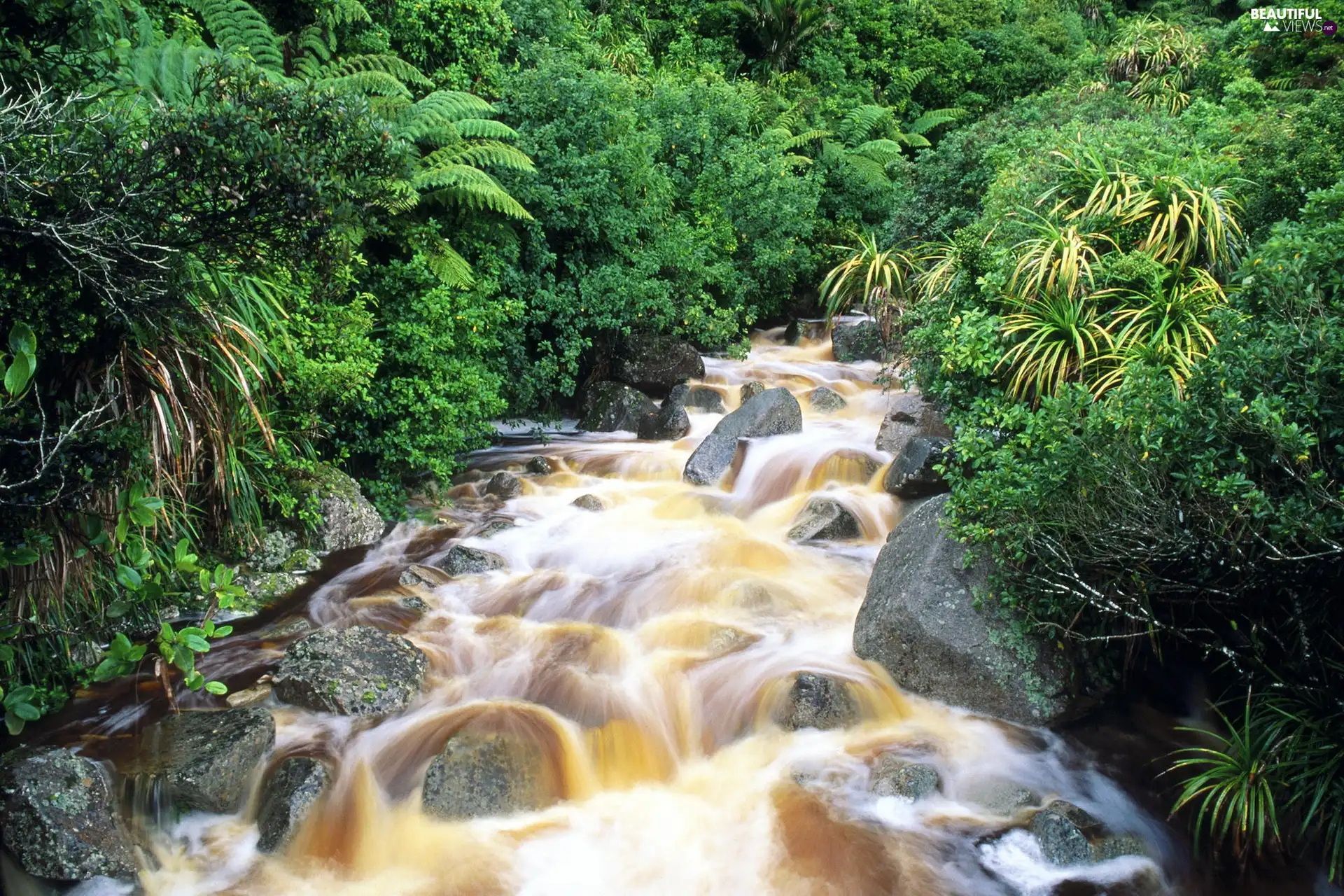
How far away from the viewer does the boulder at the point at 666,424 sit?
10523 mm

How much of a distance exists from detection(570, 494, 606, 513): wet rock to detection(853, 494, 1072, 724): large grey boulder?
3.34 metres

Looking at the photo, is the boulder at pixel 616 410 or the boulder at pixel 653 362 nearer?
the boulder at pixel 616 410

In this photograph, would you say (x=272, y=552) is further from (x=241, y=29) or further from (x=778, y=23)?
(x=778, y=23)

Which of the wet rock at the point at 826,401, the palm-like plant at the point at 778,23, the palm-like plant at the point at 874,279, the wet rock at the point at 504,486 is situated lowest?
the wet rock at the point at 504,486

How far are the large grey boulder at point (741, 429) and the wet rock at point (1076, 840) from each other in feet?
16.8

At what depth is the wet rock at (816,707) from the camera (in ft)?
17.9

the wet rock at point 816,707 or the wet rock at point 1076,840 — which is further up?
the wet rock at point 816,707

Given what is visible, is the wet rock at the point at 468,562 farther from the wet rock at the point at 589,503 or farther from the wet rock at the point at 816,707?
the wet rock at the point at 816,707

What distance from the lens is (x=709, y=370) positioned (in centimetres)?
1194

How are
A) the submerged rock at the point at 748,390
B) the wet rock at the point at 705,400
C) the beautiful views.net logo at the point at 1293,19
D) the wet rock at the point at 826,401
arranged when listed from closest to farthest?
1. the wet rock at the point at 826,401
2. the wet rock at the point at 705,400
3. the submerged rock at the point at 748,390
4. the beautiful views.net logo at the point at 1293,19

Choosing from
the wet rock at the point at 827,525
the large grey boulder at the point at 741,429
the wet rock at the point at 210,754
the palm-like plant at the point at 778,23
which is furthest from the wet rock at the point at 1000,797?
the palm-like plant at the point at 778,23

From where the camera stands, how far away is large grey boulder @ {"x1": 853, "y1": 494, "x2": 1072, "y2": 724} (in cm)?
535

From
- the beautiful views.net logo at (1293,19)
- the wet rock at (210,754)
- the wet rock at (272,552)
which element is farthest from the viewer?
the beautiful views.net logo at (1293,19)

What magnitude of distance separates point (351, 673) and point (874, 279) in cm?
840
